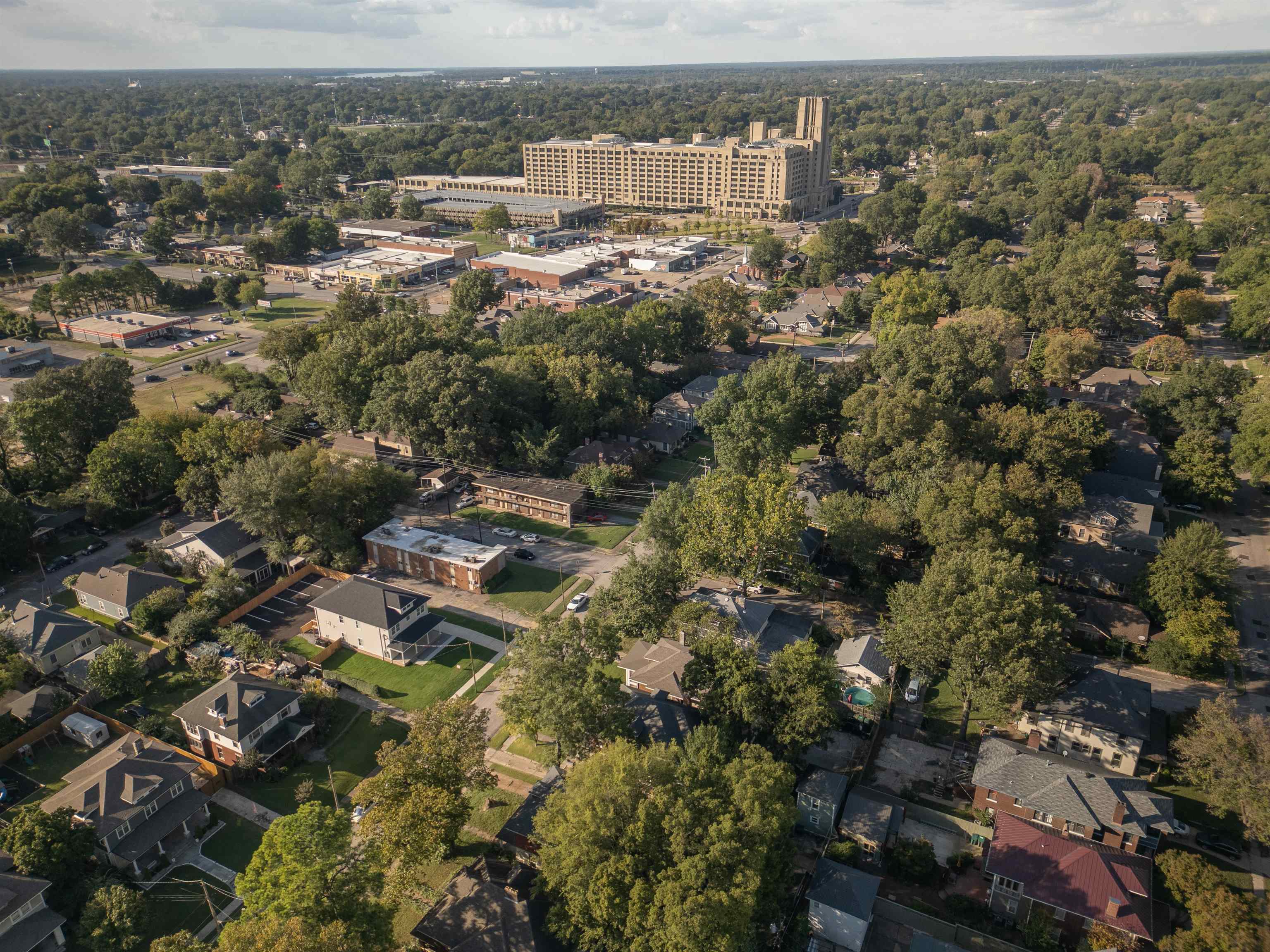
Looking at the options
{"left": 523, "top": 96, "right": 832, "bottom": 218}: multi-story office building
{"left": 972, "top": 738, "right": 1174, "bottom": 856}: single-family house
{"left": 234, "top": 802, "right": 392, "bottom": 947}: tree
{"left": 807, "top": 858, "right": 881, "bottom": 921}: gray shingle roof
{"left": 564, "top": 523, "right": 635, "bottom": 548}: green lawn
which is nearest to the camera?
{"left": 234, "top": 802, "right": 392, "bottom": 947}: tree

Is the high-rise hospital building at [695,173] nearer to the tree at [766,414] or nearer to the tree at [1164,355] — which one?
the tree at [1164,355]

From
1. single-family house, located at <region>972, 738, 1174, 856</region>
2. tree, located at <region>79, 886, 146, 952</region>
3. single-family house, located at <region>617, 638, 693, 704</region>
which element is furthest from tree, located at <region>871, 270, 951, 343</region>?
tree, located at <region>79, 886, 146, 952</region>

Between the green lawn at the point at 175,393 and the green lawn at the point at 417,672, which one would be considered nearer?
the green lawn at the point at 417,672

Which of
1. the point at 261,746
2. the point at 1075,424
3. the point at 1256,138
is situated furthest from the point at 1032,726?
the point at 1256,138

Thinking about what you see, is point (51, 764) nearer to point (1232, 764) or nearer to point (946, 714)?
point (946, 714)

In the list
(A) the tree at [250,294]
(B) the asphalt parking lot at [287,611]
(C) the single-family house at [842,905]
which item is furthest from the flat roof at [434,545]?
(A) the tree at [250,294]

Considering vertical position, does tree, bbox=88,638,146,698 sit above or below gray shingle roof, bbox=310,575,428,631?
below

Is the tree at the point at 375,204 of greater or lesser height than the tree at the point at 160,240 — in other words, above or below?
above

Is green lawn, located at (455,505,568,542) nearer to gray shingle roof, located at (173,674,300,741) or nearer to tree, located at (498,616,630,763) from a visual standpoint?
gray shingle roof, located at (173,674,300,741)
